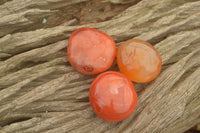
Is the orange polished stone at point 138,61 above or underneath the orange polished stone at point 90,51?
underneath

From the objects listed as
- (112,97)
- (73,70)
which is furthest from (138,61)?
(73,70)

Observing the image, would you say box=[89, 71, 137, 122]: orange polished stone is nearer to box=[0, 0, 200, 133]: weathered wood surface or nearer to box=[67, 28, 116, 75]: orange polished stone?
box=[67, 28, 116, 75]: orange polished stone

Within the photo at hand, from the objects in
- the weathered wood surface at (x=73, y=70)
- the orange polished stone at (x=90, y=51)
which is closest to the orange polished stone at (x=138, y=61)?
the orange polished stone at (x=90, y=51)

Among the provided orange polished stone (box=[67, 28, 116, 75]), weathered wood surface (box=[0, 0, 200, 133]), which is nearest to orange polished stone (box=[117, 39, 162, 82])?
orange polished stone (box=[67, 28, 116, 75])

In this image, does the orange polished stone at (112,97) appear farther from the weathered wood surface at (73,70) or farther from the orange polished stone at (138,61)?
the weathered wood surface at (73,70)

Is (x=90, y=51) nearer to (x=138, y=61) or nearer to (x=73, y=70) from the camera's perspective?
(x=73, y=70)

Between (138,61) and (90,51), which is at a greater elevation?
(90,51)

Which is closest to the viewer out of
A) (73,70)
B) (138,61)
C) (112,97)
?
(112,97)
